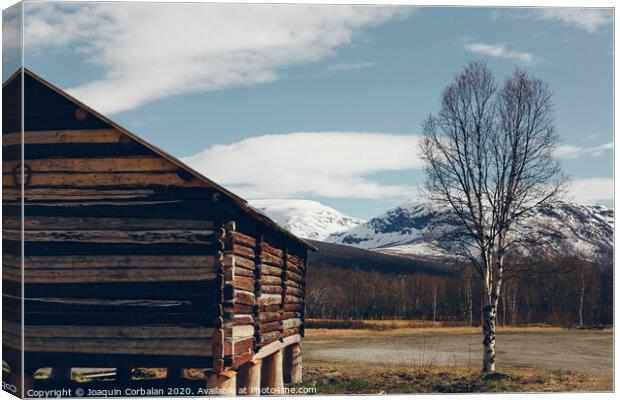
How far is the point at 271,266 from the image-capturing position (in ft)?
61.9

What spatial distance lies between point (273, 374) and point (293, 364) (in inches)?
49.4

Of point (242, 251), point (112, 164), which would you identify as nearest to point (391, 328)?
point (242, 251)

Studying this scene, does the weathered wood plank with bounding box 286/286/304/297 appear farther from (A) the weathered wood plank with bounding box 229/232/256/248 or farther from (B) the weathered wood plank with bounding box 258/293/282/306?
(A) the weathered wood plank with bounding box 229/232/256/248

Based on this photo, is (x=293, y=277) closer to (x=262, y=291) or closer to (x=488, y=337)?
(x=262, y=291)

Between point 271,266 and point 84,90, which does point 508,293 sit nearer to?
point 271,266

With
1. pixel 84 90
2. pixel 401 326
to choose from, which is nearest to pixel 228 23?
pixel 84 90

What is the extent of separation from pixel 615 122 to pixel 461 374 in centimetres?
643

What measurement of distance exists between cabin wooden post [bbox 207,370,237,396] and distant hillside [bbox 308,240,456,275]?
15.0ft

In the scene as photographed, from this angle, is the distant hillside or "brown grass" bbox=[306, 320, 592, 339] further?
the distant hillside

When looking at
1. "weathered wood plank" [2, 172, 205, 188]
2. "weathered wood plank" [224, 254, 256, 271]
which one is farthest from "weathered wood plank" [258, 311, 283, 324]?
"weathered wood plank" [2, 172, 205, 188]

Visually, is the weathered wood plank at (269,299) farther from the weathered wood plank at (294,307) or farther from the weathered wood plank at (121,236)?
the weathered wood plank at (121,236)

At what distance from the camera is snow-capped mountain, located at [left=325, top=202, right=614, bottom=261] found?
1908 centimetres

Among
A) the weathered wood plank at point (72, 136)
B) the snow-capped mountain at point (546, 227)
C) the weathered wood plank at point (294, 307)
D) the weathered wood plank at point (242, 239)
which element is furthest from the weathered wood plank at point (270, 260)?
the weathered wood plank at point (72, 136)

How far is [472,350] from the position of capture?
759 inches
